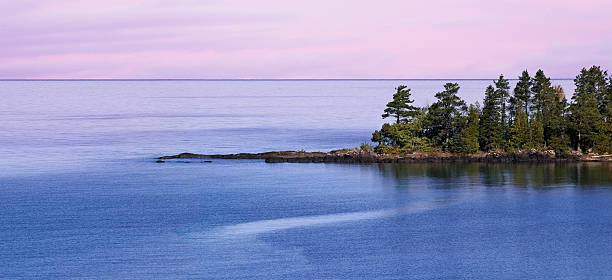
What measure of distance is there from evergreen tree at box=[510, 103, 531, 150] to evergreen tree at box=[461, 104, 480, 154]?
5.72 meters

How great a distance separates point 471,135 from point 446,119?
476 centimetres

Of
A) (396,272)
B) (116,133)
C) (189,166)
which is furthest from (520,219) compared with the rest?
(116,133)

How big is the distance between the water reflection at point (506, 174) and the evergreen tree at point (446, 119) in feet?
19.6

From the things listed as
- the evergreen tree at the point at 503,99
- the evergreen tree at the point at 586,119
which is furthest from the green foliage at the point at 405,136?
the evergreen tree at the point at 586,119

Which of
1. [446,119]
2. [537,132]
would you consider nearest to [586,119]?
[537,132]

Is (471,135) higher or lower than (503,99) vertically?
lower

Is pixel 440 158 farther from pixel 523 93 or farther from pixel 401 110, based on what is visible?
pixel 523 93

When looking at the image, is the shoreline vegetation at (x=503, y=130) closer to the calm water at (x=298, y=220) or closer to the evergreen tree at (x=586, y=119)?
the evergreen tree at (x=586, y=119)

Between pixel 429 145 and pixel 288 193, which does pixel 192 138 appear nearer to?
pixel 429 145

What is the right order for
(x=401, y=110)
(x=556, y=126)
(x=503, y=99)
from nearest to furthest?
(x=556, y=126)
(x=503, y=99)
(x=401, y=110)

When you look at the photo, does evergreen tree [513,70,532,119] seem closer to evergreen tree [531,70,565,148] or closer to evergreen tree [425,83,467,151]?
evergreen tree [531,70,565,148]

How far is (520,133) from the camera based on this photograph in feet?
411

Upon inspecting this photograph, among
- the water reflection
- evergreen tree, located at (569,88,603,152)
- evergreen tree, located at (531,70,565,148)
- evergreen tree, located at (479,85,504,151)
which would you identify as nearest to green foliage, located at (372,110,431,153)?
the water reflection

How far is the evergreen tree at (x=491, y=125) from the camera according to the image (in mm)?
125438
